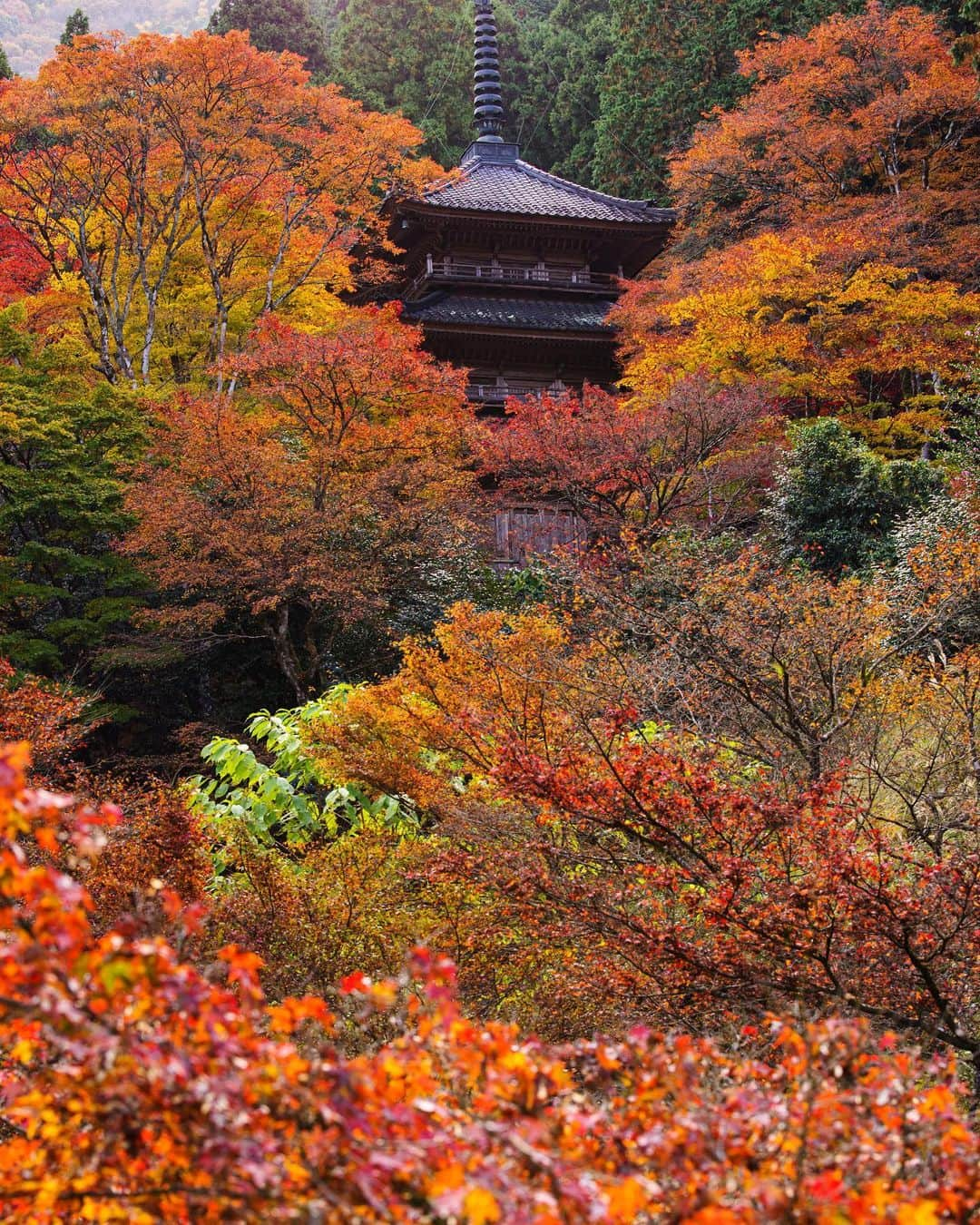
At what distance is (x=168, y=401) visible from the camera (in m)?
14.7

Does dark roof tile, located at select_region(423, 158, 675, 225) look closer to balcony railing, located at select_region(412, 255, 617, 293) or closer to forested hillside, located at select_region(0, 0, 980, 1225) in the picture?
forested hillside, located at select_region(0, 0, 980, 1225)

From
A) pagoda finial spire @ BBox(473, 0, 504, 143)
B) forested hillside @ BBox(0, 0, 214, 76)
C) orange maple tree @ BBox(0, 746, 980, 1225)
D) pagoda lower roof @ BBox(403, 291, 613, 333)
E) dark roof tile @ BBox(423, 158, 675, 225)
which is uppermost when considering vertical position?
forested hillside @ BBox(0, 0, 214, 76)

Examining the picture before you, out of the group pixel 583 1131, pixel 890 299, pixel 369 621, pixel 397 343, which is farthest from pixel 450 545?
pixel 583 1131

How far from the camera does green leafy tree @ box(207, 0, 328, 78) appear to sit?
Result: 32.6 meters

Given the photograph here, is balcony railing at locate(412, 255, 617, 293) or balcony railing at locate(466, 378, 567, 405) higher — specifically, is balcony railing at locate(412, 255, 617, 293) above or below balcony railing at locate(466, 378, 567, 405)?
above

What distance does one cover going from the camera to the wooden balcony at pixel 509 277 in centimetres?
2173

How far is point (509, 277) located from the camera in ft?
72.7

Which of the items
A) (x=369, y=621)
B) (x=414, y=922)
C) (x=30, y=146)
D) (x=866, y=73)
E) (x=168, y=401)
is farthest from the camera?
(x=866, y=73)

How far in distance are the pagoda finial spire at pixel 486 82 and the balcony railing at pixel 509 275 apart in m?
4.41

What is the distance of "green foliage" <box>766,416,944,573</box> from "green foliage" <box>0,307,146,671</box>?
8.23 m

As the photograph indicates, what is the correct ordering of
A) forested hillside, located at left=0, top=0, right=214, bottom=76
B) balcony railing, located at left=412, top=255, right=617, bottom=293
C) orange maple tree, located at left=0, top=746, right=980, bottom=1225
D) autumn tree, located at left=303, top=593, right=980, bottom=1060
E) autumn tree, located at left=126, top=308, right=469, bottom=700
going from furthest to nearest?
forested hillside, located at left=0, top=0, right=214, bottom=76 → balcony railing, located at left=412, top=255, right=617, bottom=293 → autumn tree, located at left=126, top=308, right=469, bottom=700 → autumn tree, located at left=303, top=593, right=980, bottom=1060 → orange maple tree, located at left=0, top=746, right=980, bottom=1225

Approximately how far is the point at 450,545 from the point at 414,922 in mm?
8443

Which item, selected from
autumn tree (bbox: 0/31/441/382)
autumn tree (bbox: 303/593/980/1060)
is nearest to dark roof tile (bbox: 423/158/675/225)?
autumn tree (bbox: 0/31/441/382)

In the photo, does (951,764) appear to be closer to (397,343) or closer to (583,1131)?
(583,1131)
